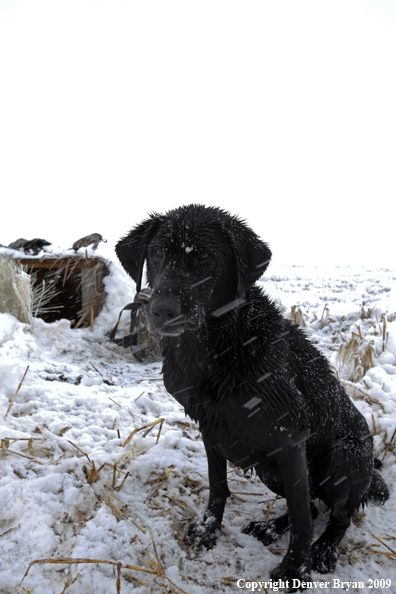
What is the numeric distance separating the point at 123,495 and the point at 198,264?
5.13 ft

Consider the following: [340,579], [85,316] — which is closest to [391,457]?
[340,579]

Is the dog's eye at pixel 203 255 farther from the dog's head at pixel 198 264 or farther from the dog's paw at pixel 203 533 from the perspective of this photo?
the dog's paw at pixel 203 533

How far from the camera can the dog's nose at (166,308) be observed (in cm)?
167

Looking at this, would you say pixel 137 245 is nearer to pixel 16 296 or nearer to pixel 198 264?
pixel 198 264

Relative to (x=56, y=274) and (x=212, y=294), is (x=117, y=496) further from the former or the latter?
(x=56, y=274)

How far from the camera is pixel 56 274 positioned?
6.14m

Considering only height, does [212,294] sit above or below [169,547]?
above

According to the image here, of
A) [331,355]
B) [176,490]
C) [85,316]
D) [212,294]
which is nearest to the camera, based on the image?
[212,294]

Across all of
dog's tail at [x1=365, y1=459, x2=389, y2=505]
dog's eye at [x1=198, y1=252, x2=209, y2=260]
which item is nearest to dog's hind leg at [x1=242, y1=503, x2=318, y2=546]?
dog's tail at [x1=365, y1=459, x2=389, y2=505]

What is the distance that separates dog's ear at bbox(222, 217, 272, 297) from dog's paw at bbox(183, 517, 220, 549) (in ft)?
4.46

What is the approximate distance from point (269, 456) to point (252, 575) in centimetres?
62

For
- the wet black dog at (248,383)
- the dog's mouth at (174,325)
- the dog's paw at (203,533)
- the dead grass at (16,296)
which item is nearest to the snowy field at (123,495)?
the dog's paw at (203,533)

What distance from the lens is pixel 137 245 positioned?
2178 mm

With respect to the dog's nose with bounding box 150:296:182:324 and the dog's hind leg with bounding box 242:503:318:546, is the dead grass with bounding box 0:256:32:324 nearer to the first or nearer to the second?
the dog's nose with bounding box 150:296:182:324
